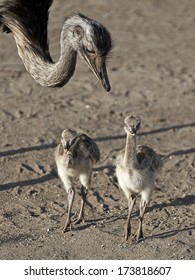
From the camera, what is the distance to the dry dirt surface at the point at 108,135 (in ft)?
18.2

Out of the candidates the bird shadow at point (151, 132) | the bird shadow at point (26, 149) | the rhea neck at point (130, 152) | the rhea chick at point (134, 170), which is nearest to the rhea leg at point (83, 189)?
the rhea chick at point (134, 170)

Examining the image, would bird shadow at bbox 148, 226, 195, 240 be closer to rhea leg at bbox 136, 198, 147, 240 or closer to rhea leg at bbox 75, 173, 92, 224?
rhea leg at bbox 136, 198, 147, 240

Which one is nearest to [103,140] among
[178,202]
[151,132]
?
[151,132]

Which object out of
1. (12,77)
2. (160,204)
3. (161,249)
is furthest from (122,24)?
(161,249)

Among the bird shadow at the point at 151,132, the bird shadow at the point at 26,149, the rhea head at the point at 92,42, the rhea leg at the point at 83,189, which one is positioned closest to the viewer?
the rhea head at the point at 92,42

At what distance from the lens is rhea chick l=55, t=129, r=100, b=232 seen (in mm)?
5648

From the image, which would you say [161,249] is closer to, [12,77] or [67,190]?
[67,190]

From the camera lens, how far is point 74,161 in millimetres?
5652

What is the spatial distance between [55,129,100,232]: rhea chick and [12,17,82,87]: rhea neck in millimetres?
393

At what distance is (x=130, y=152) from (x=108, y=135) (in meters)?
1.68

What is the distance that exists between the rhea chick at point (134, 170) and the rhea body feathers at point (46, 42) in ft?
1.50

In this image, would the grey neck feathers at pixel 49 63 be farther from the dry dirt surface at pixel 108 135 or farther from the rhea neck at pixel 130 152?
the dry dirt surface at pixel 108 135

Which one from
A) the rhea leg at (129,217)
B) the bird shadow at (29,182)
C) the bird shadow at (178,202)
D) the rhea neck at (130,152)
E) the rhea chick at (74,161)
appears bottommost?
the bird shadow at (29,182)

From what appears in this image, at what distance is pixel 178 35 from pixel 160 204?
4.21 metres
